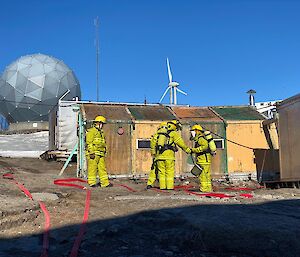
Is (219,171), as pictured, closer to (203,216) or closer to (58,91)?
(203,216)

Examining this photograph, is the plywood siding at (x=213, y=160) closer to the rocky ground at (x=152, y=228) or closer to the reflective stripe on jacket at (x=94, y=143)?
the reflective stripe on jacket at (x=94, y=143)

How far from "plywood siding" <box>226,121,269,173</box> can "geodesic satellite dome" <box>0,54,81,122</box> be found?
22.8 metres

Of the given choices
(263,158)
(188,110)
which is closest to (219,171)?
(263,158)

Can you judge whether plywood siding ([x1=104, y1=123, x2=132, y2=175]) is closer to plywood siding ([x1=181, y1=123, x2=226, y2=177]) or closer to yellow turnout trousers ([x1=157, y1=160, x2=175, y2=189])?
plywood siding ([x1=181, y1=123, x2=226, y2=177])

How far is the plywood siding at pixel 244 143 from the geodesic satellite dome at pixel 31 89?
74.7 ft

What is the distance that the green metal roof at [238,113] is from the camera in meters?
A: 14.3

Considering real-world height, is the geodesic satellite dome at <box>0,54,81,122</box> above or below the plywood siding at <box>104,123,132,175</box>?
above

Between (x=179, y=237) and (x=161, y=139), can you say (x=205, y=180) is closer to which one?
(x=161, y=139)

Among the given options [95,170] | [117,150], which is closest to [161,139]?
[95,170]

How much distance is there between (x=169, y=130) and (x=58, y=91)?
84.2 feet

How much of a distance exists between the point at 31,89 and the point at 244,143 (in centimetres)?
2455

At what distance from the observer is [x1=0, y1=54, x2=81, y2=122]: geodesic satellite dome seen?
107 feet

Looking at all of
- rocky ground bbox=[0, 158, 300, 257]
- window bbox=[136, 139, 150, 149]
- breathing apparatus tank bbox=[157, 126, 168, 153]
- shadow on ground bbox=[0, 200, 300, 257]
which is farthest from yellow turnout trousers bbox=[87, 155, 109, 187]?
shadow on ground bbox=[0, 200, 300, 257]

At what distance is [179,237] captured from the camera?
4094 mm
